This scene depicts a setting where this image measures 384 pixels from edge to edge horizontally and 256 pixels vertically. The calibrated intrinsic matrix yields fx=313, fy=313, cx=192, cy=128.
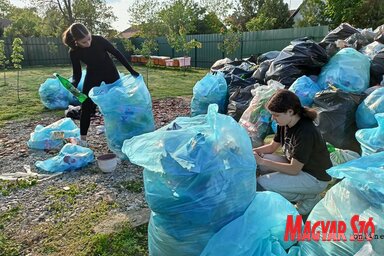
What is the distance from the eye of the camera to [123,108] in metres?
3.09

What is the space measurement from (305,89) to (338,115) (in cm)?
47

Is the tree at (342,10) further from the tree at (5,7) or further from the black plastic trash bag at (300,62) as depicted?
the tree at (5,7)

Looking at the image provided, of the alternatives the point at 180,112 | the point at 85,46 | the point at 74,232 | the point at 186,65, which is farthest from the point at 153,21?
the point at 74,232

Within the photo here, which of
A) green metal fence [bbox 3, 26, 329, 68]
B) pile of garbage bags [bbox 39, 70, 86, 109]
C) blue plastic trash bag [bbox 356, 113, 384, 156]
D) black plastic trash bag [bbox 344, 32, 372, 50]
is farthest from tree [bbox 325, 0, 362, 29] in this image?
blue plastic trash bag [bbox 356, 113, 384, 156]

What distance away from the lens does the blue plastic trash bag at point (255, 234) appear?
4.42 feet

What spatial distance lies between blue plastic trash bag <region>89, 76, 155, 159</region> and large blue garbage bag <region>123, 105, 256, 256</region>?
5.20 ft

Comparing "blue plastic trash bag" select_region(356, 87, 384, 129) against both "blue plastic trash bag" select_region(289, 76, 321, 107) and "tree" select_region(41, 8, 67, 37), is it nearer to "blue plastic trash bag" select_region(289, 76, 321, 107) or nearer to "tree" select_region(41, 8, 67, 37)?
"blue plastic trash bag" select_region(289, 76, 321, 107)

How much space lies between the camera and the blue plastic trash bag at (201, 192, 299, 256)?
4.42 ft

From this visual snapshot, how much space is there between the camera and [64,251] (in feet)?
6.29

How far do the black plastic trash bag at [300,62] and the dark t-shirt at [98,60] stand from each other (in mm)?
1853

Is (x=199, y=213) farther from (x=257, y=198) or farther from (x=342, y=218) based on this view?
(x=342, y=218)

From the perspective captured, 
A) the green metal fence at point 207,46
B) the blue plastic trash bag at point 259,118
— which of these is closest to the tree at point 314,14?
the green metal fence at point 207,46

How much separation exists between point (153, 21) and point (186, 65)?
9602mm

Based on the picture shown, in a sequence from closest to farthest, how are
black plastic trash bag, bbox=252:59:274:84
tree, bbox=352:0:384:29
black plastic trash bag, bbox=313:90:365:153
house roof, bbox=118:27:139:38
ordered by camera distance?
black plastic trash bag, bbox=313:90:365:153 → black plastic trash bag, bbox=252:59:274:84 → tree, bbox=352:0:384:29 → house roof, bbox=118:27:139:38
